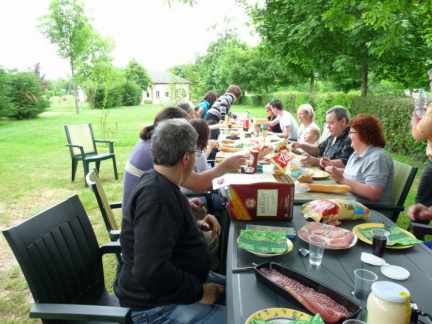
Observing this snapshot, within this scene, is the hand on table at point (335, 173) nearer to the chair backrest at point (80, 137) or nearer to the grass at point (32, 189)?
the grass at point (32, 189)

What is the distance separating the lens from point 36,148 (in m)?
9.03

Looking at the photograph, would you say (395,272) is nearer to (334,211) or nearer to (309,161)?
(334,211)

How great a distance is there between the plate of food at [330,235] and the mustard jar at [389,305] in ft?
1.92

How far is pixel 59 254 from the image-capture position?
58.6 inches

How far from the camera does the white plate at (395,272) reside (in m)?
1.29

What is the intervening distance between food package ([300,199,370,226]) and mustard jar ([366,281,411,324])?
34.6 inches

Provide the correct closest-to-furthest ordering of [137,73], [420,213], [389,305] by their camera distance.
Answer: [389,305], [420,213], [137,73]

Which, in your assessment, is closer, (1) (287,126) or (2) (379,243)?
(2) (379,243)

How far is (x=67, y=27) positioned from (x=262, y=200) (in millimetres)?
26836

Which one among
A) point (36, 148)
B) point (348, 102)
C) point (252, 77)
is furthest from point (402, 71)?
point (252, 77)

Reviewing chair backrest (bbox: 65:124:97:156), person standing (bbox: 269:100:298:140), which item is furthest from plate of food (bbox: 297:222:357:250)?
chair backrest (bbox: 65:124:97:156)

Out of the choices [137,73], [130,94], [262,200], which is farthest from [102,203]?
[137,73]

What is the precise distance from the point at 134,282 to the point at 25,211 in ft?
12.3

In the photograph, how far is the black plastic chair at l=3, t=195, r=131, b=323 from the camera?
4.06 ft
